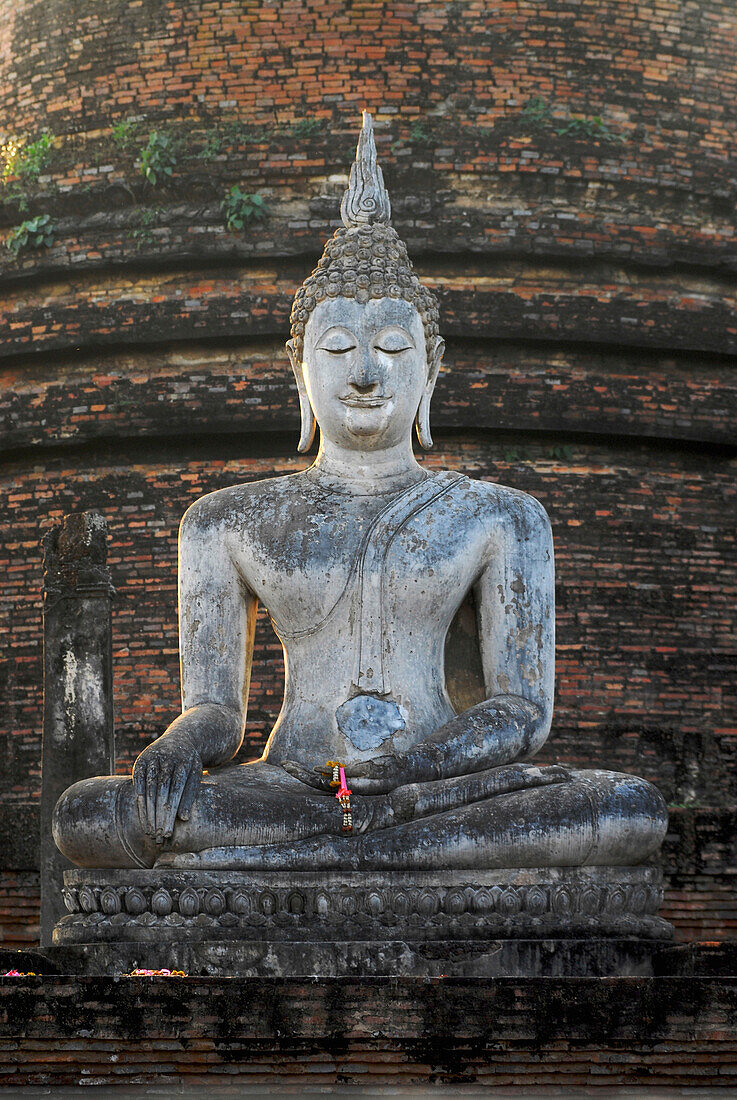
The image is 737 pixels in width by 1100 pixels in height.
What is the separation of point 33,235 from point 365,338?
7.00 metres

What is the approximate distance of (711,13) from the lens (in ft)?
42.6

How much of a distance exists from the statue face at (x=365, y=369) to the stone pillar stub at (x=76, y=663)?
2843mm

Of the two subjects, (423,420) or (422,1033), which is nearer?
(422,1033)

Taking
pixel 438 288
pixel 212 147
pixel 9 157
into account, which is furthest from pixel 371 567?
pixel 9 157

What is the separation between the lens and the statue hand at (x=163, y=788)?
209 inches

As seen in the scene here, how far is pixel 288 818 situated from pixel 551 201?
26.3ft

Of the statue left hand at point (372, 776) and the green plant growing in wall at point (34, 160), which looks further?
the green plant growing in wall at point (34, 160)

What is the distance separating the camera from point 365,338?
6.39 m

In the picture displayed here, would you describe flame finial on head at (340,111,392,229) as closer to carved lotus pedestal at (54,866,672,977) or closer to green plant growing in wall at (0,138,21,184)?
carved lotus pedestal at (54,866,672,977)

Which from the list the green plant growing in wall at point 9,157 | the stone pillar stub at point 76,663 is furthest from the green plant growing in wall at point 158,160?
the stone pillar stub at point 76,663

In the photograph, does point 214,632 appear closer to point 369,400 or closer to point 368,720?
point 368,720

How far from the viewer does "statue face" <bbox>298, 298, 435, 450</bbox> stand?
6359mm

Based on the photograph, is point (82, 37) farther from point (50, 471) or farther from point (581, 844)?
point (581, 844)

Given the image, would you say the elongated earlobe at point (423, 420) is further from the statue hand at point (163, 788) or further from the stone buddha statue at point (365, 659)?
the statue hand at point (163, 788)
